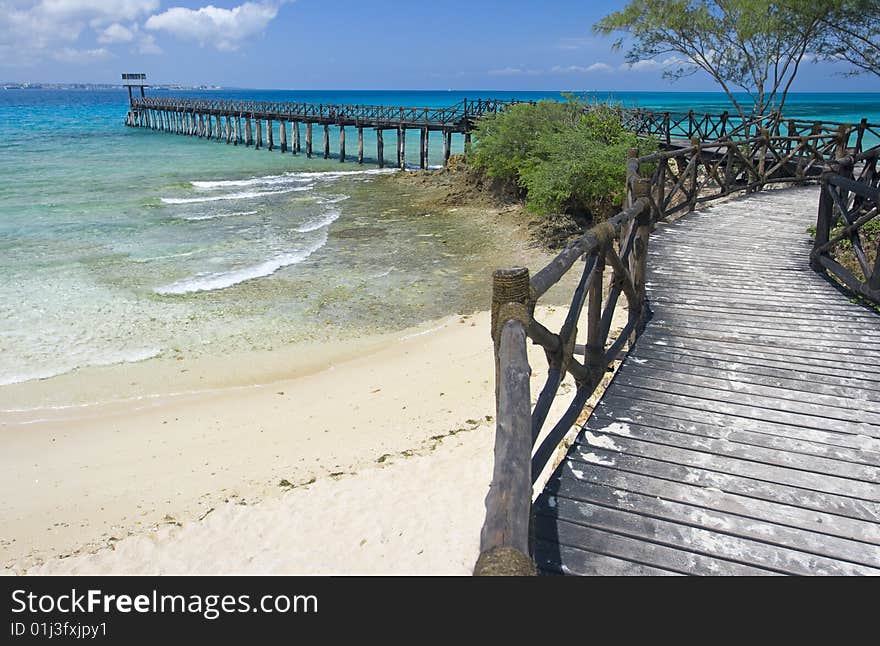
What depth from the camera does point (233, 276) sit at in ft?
56.0

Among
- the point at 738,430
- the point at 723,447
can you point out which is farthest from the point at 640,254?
the point at 723,447

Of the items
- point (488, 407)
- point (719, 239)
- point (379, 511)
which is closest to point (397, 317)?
point (488, 407)

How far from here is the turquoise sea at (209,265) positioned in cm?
1299

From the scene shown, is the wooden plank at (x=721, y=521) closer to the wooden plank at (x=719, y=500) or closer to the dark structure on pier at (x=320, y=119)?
the wooden plank at (x=719, y=500)

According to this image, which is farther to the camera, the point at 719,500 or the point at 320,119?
the point at 320,119

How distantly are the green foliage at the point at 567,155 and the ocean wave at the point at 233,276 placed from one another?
24.3ft

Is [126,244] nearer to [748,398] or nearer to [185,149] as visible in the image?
[748,398]

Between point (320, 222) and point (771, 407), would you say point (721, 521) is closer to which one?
point (771, 407)

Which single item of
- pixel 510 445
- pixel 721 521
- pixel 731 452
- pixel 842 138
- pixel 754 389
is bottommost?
pixel 721 521

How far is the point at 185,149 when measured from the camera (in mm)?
52375

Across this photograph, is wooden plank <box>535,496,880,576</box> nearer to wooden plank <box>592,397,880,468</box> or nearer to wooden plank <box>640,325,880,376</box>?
wooden plank <box>592,397,880,468</box>

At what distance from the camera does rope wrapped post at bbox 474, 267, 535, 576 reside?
→ 2.34 metres

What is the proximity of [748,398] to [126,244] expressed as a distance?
2026 centimetres

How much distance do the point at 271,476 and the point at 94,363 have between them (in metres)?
5.73
